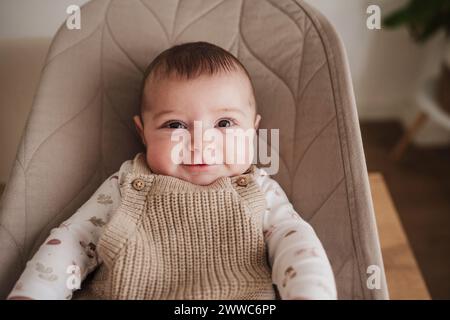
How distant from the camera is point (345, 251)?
88 centimetres

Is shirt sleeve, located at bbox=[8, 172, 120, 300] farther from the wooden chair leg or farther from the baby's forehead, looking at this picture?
the wooden chair leg

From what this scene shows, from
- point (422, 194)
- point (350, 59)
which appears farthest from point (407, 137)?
point (350, 59)

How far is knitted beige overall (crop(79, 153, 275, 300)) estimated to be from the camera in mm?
790

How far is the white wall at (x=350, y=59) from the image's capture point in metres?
1.33

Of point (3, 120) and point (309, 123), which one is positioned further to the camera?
point (3, 120)

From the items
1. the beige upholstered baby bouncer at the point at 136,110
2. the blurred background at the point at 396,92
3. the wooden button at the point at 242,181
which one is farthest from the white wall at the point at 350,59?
the wooden button at the point at 242,181

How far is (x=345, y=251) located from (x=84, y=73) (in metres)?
0.66

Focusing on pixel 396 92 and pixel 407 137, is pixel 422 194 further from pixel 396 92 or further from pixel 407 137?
pixel 396 92

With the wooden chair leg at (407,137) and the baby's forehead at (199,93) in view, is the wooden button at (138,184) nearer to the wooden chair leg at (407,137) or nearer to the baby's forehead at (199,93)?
the baby's forehead at (199,93)

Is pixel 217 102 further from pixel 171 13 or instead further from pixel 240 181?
pixel 171 13

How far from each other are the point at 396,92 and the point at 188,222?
161cm

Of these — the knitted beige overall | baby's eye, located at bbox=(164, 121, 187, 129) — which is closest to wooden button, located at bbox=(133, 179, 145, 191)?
the knitted beige overall
